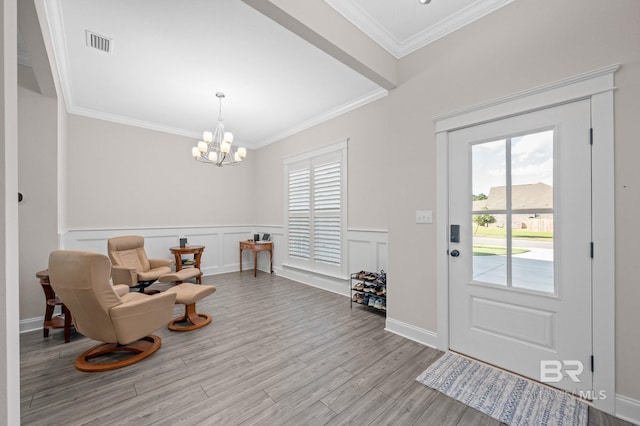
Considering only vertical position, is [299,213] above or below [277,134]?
below

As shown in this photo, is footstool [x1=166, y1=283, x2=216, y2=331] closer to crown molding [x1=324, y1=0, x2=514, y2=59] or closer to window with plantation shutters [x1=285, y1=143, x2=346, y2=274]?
window with plantation shutters [x1=285, y1=143, x2=346, y2=274]

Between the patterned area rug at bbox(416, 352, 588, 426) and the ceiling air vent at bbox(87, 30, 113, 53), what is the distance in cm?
408

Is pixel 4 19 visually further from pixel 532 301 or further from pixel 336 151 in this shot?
pixel 336 151

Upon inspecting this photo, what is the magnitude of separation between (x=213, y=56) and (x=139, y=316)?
8.57ft

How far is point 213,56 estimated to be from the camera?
2762mm

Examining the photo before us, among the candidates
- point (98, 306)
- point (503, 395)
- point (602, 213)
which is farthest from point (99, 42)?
point (503, 395)

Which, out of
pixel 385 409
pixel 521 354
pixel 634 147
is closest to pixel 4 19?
pixel 385 409

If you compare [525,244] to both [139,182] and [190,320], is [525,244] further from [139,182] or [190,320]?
[139,182]

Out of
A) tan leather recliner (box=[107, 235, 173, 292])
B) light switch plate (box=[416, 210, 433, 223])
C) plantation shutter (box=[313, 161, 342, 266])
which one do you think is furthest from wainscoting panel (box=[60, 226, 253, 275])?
light switch plate (box=[416, 210, 433, 223])

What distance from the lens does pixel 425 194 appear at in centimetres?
254

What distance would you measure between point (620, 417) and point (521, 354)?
53 centimetres

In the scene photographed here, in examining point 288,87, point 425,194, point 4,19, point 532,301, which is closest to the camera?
point 4,19

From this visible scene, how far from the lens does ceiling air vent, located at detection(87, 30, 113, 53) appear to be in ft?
8.05

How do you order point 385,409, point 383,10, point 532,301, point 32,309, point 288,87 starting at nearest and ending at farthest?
point 385,409, point 532,301, point 383,10, point 32,309, point 288,87
